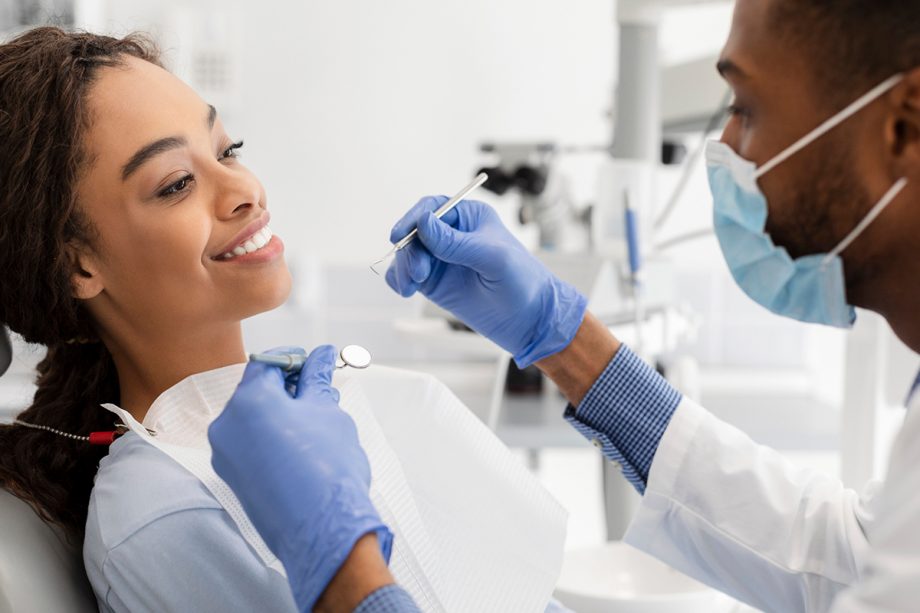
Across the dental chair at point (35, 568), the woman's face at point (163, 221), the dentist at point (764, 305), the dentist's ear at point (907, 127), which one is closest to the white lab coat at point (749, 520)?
the dentist at point (764, 305)

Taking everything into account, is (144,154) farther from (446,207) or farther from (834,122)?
(834,122)

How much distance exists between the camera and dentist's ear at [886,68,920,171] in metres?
0.80

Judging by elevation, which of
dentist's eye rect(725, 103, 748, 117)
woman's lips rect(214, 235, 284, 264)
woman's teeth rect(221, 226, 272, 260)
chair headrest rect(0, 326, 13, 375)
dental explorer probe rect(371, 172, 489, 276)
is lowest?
chair headrest rect(0, 326, 13, 375)

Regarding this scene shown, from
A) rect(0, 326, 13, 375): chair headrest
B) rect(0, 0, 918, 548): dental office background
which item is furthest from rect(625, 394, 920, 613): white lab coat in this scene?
rect(0, 0, 918, 548): dental office background

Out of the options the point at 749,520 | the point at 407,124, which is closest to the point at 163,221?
the point at 749,520

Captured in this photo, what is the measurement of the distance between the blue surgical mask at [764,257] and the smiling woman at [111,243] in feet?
1.83

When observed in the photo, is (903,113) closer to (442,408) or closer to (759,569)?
(759,569)

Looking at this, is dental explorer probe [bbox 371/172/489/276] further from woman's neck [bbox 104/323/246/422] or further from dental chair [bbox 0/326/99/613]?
dental chair [bbox 0/326/99/613]

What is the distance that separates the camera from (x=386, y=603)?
2.59 ft

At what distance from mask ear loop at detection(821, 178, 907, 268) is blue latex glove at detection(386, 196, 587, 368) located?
37cm

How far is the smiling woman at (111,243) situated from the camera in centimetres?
112

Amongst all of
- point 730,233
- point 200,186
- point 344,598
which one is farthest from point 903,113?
point 200,186

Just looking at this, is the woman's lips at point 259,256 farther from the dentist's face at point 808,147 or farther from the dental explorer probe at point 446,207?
the dentist's face at point 808,147

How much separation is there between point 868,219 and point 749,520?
45 centimetres
